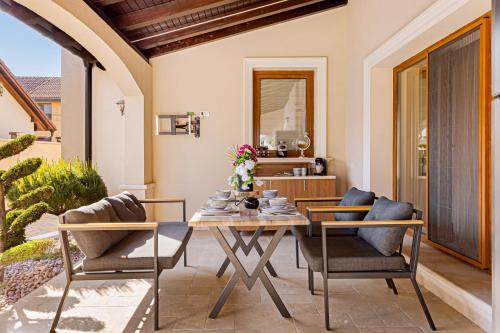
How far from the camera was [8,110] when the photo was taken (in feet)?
25.9

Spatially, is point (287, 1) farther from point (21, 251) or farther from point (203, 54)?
point (21, 251)

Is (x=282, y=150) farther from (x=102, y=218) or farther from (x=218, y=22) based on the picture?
(x=102, y=218)

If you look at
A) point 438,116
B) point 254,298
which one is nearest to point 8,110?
point 254,298

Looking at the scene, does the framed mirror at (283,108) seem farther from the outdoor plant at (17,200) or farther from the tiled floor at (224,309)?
the outdoor plant at (17,200)

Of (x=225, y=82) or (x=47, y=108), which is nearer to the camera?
(x=225, y=82)

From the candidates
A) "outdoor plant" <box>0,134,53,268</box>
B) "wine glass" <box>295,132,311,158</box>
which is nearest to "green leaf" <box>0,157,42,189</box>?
"outdoor plant" <box>0,134,53,268</box>

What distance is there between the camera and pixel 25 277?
Result: 3.17 metres

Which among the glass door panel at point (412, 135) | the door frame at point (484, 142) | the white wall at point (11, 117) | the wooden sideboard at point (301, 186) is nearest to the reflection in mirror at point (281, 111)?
the wooden sideboard at point (301, 186)

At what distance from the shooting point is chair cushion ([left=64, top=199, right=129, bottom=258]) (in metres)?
2.26

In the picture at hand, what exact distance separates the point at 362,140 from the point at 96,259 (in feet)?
11.5

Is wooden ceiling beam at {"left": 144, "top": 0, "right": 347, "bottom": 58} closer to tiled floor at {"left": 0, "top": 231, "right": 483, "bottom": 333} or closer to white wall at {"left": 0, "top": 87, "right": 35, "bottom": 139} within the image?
tiled floor at {"left": 0, "top": 231, "right": 483, "bottom": 333}

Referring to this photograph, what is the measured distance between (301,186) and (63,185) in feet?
9.93

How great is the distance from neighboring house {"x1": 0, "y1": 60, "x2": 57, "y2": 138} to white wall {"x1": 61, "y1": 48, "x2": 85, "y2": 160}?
3542mm

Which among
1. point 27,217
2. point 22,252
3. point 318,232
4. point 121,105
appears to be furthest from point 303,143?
point 22,252
